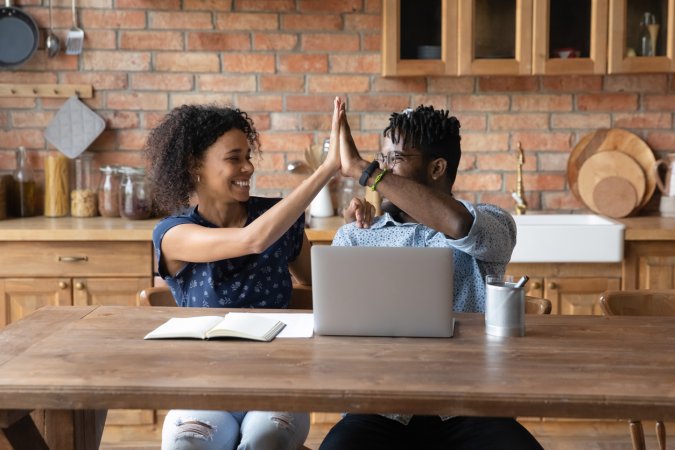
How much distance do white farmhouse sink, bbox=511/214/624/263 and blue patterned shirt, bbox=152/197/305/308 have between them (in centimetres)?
128

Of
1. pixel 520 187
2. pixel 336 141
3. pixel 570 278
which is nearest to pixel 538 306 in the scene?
pixel 336 141

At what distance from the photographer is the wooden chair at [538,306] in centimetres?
214

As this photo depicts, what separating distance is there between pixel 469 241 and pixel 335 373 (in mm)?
660

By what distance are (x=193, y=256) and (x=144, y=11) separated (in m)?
1.98

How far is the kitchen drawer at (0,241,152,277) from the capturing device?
3301 mm

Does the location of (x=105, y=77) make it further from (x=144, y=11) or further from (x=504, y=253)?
(x=504, y=253)

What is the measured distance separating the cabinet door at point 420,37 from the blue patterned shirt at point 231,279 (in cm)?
155

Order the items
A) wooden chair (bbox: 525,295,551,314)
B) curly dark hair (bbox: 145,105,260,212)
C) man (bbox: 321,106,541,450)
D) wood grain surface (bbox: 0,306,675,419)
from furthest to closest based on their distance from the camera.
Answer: curly dark hair (bbox: 145,105,260,212) → wooden chair (bbox: 525,295,551,314) → man (bbox: 321,106,541,450) → wood grain surface (bbox: 0,306,675,419)

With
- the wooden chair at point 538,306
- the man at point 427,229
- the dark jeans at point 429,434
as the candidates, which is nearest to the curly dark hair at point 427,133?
the man at point 427,229

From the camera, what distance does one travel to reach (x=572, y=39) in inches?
143

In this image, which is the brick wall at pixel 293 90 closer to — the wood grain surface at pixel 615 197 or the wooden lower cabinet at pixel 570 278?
the wood grain surface at pixel 615 197

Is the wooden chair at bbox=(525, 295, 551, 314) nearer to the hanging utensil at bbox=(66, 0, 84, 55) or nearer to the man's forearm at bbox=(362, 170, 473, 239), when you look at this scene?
the man's forearm at bbox=(362, 170, 473, 239)

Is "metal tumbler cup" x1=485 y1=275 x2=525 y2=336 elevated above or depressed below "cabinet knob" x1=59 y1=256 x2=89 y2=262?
above

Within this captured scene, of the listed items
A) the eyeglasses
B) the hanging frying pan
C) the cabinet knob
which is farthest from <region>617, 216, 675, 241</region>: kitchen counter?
the hanging frying pan
